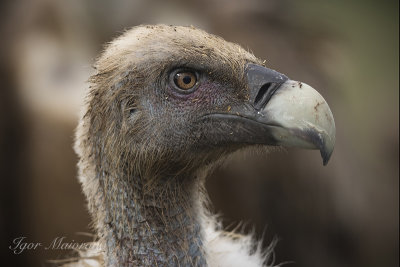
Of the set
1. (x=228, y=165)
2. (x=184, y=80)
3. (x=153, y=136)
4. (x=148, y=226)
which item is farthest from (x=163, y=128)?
(x=228, y=165)

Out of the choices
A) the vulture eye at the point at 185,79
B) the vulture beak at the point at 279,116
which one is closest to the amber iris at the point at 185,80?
the vulture eye at the point at 185,79

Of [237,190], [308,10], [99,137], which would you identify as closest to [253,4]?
[308,10]

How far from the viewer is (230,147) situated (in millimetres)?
1996

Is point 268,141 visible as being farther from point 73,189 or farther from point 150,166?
point 73,189

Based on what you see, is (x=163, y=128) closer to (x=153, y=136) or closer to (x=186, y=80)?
(x=153, y=136)

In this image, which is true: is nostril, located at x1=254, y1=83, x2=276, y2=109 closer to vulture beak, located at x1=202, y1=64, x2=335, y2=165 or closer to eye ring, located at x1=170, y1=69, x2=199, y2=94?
vulture beak, located at x1=202, y1=64, x2=335, y2=165

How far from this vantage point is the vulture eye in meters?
1.93

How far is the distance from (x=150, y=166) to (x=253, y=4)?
3148 millimetres

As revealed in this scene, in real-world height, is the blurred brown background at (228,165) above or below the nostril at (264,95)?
below

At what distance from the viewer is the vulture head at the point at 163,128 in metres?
1.91

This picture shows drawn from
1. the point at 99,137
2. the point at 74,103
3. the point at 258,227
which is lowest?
the point at 258,227

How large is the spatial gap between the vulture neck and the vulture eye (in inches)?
13.2

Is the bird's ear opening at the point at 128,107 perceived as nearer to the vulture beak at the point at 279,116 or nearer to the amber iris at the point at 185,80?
the amber iris at the point at 185,80

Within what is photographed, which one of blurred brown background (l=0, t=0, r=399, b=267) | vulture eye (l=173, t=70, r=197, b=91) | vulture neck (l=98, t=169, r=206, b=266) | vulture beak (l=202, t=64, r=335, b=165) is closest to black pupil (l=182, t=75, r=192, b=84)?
vulture eye (l=173, t=70, r=197, b=91)
